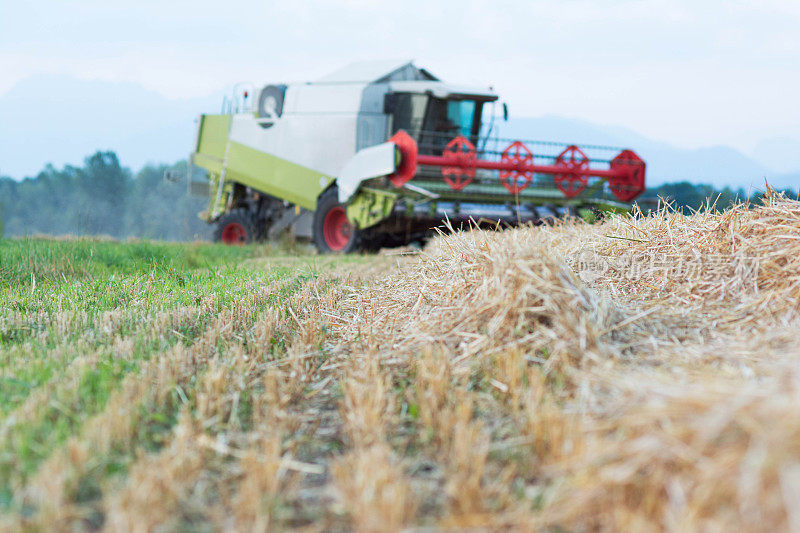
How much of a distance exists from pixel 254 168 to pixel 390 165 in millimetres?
4108

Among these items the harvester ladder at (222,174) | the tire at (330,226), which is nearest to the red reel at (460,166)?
the tire at (330,226)

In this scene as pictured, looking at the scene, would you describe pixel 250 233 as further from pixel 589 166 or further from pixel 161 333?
pixel 161 333

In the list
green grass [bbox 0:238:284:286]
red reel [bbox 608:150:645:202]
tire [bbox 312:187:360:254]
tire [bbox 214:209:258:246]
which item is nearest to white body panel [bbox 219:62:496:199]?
tire [bbox 312:187:360:254]

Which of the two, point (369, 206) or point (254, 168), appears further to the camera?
point (254, 168)

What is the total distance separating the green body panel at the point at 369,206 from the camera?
28.1 ft

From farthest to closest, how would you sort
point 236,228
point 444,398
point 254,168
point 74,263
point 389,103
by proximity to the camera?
point 236,228 < point 254,168 < point 389,103 < point 74,263 < point 444,398

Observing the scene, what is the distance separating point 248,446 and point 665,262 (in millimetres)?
2562

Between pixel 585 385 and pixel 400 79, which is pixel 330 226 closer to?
pixel 400 79

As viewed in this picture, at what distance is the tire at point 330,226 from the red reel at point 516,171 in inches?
101

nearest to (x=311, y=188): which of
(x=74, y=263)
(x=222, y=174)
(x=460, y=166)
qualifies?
(x=222, y=174)

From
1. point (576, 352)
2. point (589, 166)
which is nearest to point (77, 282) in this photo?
point (576, 352)

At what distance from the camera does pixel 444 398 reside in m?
2.10

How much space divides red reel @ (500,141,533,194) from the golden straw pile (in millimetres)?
4995

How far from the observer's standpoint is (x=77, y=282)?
14.4 ft
